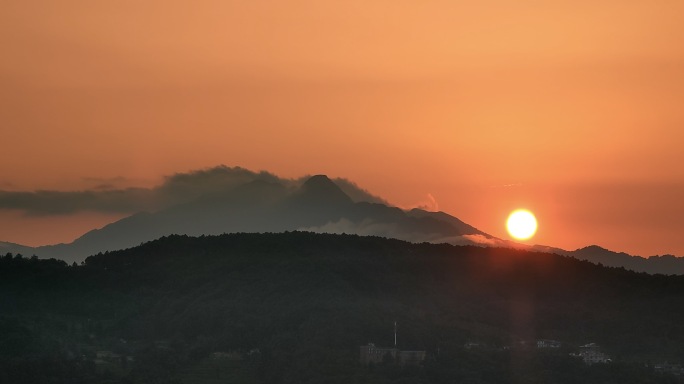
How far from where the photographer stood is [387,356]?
524ft

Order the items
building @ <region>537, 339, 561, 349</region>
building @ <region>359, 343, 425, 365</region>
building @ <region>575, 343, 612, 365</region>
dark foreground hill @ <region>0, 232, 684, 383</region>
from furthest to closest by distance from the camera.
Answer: building @ <region>537, 339, 561, 349</region>
building @ <region>575, 343, 612, 365</region>
building @ <region>359, 343, 425, 365</region>
dark foreground hill @ <region>0, 232, 684, 383</region>

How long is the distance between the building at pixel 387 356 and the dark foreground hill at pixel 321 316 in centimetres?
105

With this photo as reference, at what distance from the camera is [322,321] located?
6654 inches

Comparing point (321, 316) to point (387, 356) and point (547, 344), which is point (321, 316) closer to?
point (387, 356)

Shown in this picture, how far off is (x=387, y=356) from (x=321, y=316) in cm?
1370

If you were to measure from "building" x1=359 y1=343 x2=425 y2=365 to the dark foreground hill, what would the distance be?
1.05 meters

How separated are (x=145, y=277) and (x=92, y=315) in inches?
640

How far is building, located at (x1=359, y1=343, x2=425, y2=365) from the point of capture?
159800 mm

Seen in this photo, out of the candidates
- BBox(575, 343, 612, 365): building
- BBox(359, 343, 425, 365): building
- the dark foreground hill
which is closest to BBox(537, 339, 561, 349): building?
the dark foreground hill

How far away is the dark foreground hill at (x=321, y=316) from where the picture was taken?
157 metres

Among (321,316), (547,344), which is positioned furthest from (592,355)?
(321,316)

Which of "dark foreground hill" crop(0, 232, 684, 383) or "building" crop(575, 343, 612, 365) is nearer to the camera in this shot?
"dark foreground hill" crop(0, 232, 684, 383)

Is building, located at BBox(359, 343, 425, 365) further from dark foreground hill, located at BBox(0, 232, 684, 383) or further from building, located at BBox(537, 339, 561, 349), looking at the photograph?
building, located at BBox(537, 339, 561, 349)

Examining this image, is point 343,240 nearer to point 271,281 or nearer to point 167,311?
point 271,281
